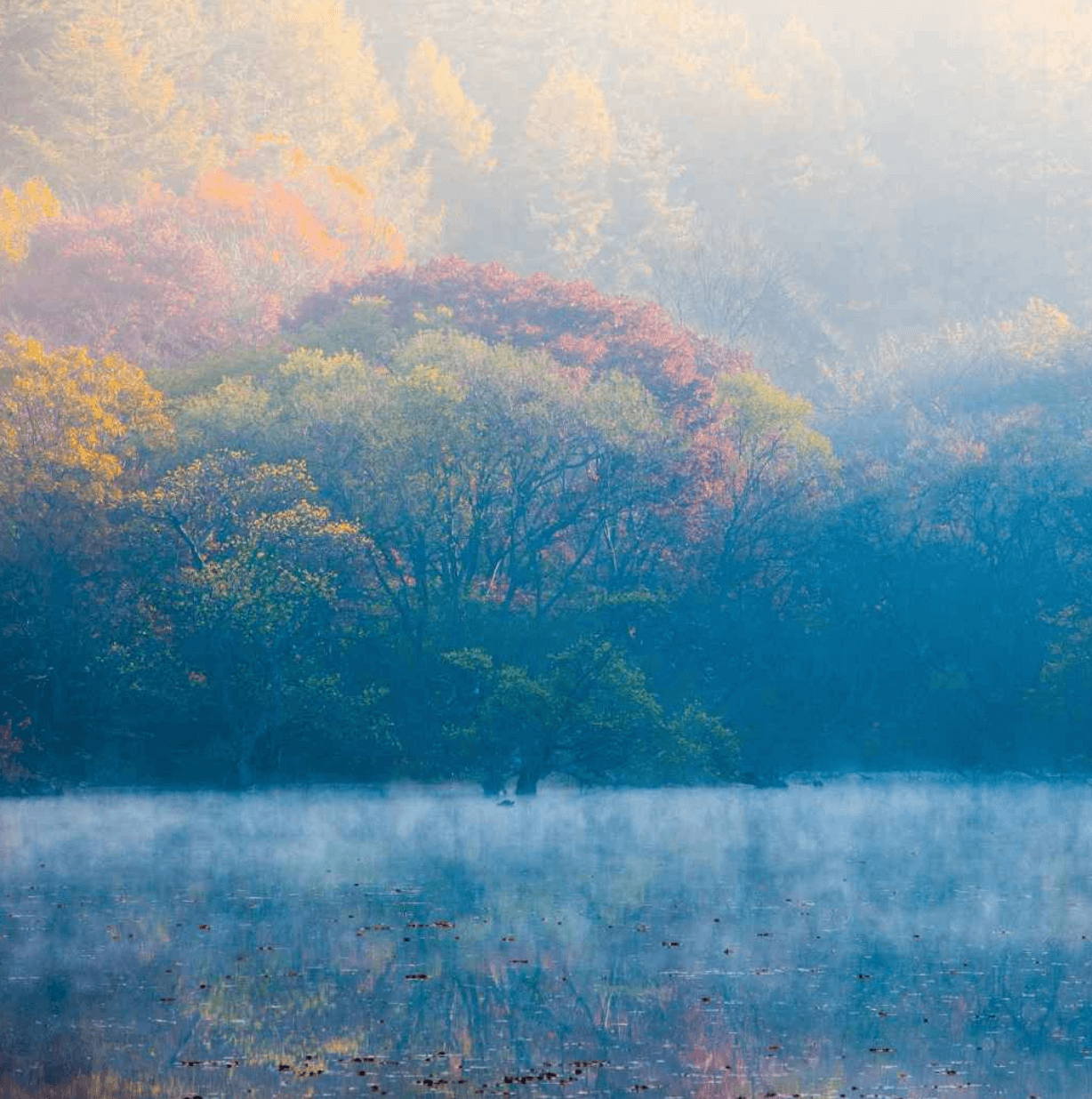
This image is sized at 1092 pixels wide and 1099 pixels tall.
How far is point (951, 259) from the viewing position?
93125mm

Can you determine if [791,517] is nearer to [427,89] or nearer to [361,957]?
[361,957]

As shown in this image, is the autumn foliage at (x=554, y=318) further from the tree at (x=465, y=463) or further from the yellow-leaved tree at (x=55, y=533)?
the yellow-leaved tree at (x=55, y=533)

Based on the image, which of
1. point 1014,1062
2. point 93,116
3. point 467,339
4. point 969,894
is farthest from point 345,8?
point 1014,1062

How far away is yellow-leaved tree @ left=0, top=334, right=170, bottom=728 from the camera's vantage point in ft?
150

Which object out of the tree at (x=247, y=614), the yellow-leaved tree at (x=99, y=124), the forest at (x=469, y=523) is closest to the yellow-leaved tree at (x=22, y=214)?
the forest at (x=469, y=523)

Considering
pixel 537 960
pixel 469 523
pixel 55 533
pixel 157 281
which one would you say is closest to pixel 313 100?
pixel 157 281

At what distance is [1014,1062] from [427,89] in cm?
8176

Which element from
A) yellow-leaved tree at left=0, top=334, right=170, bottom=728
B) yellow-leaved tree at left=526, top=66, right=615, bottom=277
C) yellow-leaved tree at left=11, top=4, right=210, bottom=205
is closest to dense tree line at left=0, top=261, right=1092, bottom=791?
yellow-leaved tree at left=0, top=334, right=170, bottom=728

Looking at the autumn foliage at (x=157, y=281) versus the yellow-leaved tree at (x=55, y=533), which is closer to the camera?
the yellow-leaved tree at (x=55, y=533)

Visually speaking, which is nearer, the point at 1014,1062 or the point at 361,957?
the point at 1014,1062

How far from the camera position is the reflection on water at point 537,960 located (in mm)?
17031

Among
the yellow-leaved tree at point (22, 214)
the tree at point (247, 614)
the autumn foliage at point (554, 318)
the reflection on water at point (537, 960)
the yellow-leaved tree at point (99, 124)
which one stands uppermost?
the yellow-leaved tree at point (99, 124)

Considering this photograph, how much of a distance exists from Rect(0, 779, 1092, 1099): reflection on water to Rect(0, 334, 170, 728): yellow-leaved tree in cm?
677

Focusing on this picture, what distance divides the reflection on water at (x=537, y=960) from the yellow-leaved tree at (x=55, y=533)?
Answer: 6768 mm
